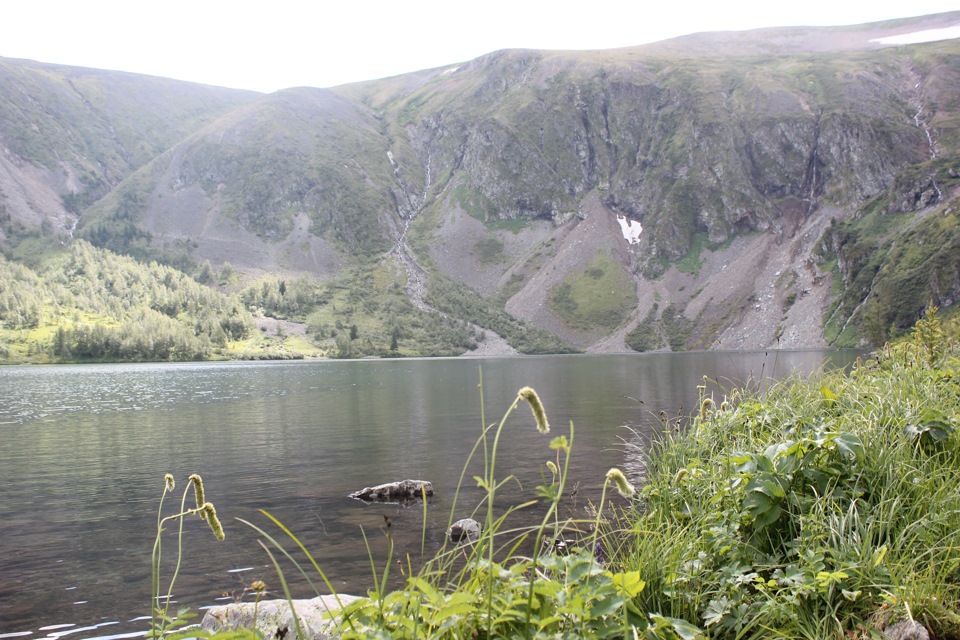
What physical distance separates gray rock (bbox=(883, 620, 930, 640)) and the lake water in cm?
828

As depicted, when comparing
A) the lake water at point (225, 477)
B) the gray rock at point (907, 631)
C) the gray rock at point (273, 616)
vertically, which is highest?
the gray rock at point (907, 631)

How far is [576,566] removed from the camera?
4.38 metres

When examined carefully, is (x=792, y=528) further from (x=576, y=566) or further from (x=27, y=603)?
(x=27, y=603)

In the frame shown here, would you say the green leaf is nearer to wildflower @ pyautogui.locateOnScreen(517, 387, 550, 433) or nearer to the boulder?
wildflower @ pyautogui.locateOnScreen(517, 387, 550, 433)

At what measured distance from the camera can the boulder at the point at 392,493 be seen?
23.6 metres

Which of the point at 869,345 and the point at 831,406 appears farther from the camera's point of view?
the point at 869,345

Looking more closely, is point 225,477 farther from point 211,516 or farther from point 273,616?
point 211,516

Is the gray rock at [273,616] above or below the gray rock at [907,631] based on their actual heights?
below

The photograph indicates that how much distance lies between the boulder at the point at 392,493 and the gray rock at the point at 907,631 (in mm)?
19039

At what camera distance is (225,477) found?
28.0 meters

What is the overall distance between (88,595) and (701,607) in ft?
47.0

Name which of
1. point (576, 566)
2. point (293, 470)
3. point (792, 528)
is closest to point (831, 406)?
point (792, 528)

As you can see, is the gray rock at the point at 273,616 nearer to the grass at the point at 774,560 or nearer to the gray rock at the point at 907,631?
the grass at the point at 774,560

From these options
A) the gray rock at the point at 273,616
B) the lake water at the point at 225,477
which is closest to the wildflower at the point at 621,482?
the gray rock at the point at 273,616
